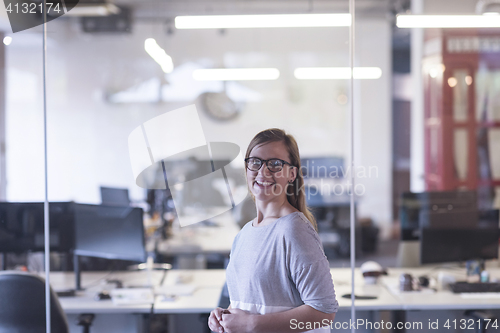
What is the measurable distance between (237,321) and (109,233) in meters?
1.67

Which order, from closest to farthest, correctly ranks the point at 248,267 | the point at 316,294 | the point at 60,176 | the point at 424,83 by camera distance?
1. the point at 316,294
2. the point at 248,267
3. the point at 424,83
4. the point at 60,176

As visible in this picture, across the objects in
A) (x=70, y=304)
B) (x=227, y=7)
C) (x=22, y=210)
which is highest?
(x=227, y=7)

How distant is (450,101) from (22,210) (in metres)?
4.48

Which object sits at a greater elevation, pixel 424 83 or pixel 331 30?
pixel 331 30

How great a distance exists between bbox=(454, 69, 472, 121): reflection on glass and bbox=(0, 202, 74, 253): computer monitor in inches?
166

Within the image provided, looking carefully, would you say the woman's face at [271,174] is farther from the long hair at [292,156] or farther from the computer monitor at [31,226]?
the computer monitor at [31,226]

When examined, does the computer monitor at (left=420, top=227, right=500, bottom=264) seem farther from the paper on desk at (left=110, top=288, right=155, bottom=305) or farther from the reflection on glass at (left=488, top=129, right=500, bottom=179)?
the reflection on glass at (left=488, top=129, right=500, bottom=179)

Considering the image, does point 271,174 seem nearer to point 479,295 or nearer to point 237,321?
point 237,321

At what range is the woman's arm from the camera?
1343mm

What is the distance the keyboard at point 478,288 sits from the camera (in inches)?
107

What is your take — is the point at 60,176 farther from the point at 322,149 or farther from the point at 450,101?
the point at 450,101

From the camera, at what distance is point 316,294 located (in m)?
1.33

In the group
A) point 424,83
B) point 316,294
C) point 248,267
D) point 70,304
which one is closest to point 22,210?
point 70,304

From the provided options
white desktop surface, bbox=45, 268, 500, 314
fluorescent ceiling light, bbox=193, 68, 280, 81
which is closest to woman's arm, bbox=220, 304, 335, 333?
white desktop surface, bbox=45, 268, 500, 314
